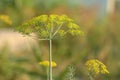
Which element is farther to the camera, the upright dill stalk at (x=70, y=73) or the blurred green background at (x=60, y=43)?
the blurred green background at (x=60, y=43)

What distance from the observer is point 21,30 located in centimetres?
127

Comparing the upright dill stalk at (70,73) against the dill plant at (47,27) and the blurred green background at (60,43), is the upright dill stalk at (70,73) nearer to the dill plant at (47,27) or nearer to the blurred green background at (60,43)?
the dill plant at (47,27)

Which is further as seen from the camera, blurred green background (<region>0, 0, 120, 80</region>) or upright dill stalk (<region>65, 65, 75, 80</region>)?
blurred green background (<region>0, 0, 120, 80</region>)

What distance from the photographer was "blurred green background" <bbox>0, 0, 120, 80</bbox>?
2752mm

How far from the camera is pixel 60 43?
10.6ft

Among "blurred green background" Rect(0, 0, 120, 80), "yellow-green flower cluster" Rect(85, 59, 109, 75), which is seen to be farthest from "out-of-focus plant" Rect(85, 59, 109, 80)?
"blurred green background" Rect(0, 0, 120, 80)

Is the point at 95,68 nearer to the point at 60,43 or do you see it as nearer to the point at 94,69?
the point at 94,69

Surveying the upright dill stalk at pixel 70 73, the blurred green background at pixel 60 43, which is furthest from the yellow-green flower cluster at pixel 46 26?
the blurred green background at pixel 60 43

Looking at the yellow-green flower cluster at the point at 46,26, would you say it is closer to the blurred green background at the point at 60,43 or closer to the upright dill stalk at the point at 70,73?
the upright dill stalk at the point at 70,73

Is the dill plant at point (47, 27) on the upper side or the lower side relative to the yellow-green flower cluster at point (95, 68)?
upper

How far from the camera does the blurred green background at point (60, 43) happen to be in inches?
108

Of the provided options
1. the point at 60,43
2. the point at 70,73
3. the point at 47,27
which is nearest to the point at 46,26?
the point at 47,27

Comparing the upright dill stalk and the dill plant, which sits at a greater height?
the dill plant

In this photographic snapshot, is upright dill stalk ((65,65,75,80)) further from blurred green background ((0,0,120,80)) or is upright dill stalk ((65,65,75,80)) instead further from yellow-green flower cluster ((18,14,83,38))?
blurred green background ((0,0,120,80))
